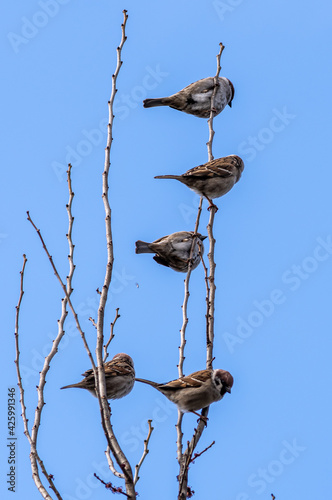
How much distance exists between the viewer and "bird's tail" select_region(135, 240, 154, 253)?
27.7 feet

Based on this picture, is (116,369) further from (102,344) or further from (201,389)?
(102,344)

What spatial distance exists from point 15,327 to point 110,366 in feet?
10.6

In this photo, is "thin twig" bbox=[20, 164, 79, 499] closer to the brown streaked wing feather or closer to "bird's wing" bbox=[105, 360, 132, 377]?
the brown streaked wing feather

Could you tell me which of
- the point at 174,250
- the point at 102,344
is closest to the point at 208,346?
the point at 102,344

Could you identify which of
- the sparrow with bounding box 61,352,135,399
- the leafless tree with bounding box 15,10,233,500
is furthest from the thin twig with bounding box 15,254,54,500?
the sparrow with bounding box 61,352,135,399

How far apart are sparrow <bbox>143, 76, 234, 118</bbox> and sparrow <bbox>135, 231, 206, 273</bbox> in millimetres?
1810

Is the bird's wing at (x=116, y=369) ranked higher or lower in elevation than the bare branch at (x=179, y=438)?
higher

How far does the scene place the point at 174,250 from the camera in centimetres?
834

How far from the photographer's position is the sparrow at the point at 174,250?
830 cm

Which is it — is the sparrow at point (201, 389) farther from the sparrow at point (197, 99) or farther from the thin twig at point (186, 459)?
the sparrow at point (197, 99)

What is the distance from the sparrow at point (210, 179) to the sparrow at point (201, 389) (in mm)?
2688

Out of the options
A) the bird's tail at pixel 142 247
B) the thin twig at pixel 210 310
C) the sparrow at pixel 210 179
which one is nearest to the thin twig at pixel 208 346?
the thin twig at pixel 210 310

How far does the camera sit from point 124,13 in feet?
16.1

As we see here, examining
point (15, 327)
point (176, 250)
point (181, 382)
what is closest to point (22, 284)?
point (15, 327)
